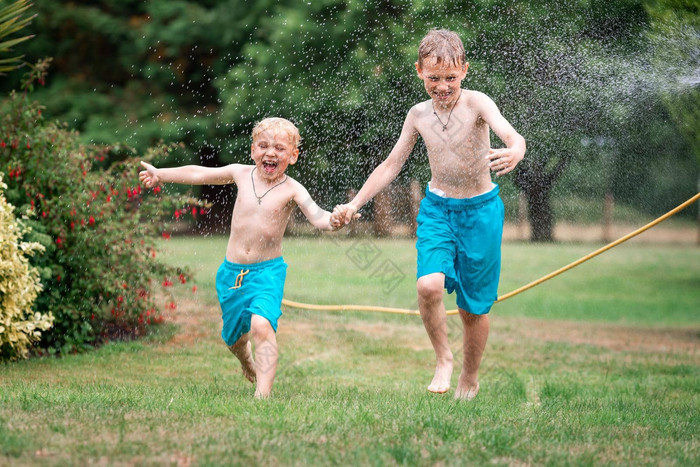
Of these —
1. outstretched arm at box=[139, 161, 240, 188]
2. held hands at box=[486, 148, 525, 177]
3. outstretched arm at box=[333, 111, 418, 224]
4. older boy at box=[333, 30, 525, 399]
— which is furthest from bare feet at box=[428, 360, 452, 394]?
outstretched arm at box=[139, 161, 240, 188]

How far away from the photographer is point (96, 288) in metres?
6.77

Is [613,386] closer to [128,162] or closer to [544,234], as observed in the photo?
[128,162]

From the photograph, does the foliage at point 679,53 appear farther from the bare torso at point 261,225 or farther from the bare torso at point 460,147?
the bare torso at point 261,225

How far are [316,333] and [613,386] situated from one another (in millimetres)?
2595

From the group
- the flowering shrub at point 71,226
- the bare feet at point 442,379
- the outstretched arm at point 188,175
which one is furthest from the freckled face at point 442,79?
the flowering shrub at point 71,226

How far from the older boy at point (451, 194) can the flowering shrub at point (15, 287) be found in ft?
7.65

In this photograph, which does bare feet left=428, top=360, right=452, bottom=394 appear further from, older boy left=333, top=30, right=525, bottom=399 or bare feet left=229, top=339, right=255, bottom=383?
bare feet left=229, top=339, right=255, bottom=383

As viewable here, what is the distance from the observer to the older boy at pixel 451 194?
4770 millimetres

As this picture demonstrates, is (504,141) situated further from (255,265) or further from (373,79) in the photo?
(373,79)

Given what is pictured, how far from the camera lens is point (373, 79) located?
1288 cm

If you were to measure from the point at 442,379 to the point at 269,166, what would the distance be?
145 cm

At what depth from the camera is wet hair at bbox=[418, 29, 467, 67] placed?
473 cm

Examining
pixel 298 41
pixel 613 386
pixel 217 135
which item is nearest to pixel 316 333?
pixel 613 386

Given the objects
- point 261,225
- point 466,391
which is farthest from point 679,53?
point 261,225
